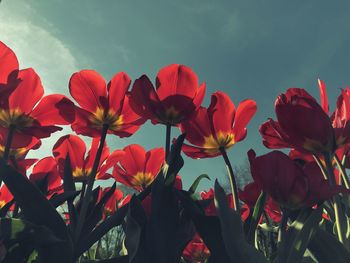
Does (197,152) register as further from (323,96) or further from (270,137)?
(323,96)

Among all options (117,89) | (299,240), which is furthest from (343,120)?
(117,89)

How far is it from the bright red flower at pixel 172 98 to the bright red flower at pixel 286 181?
26cm

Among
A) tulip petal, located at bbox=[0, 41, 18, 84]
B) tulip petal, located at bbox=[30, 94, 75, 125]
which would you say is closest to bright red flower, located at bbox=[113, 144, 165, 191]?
tulip petal, located at bbox=[30, 94, 75, 125]

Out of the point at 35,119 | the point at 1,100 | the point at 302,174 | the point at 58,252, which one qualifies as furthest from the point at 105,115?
the point at 302,174

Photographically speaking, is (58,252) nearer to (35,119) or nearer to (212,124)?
(35,119)

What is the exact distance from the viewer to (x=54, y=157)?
3.89 feet

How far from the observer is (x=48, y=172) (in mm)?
1135

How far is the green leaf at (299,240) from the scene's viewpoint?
697mm

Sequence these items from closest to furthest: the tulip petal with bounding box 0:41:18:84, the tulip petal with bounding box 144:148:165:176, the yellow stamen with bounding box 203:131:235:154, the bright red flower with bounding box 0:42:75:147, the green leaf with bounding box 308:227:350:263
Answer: the green leaf with bounding box 308:227:350:263
the tulip petal with bounding box 0:41:18:84
the bright red flower with bounding box 0:42:75:147
the yellow stamen with bounding box 203:131:235:154
the tulip petal with bounding box 144:148:165:176

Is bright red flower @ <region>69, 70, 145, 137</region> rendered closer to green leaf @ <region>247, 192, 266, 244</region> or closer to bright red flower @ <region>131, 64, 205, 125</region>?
bright red flower @ <region>131, 64, 205, 125</region>

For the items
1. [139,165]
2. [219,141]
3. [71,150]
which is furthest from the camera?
[139,165]

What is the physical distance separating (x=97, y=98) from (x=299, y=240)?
661 mm

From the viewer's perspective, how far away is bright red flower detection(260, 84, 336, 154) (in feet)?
2.72

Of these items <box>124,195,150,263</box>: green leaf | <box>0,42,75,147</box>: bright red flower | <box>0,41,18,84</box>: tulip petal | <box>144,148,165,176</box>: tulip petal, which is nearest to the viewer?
<box>124,195,150,263</box>: green leaf
